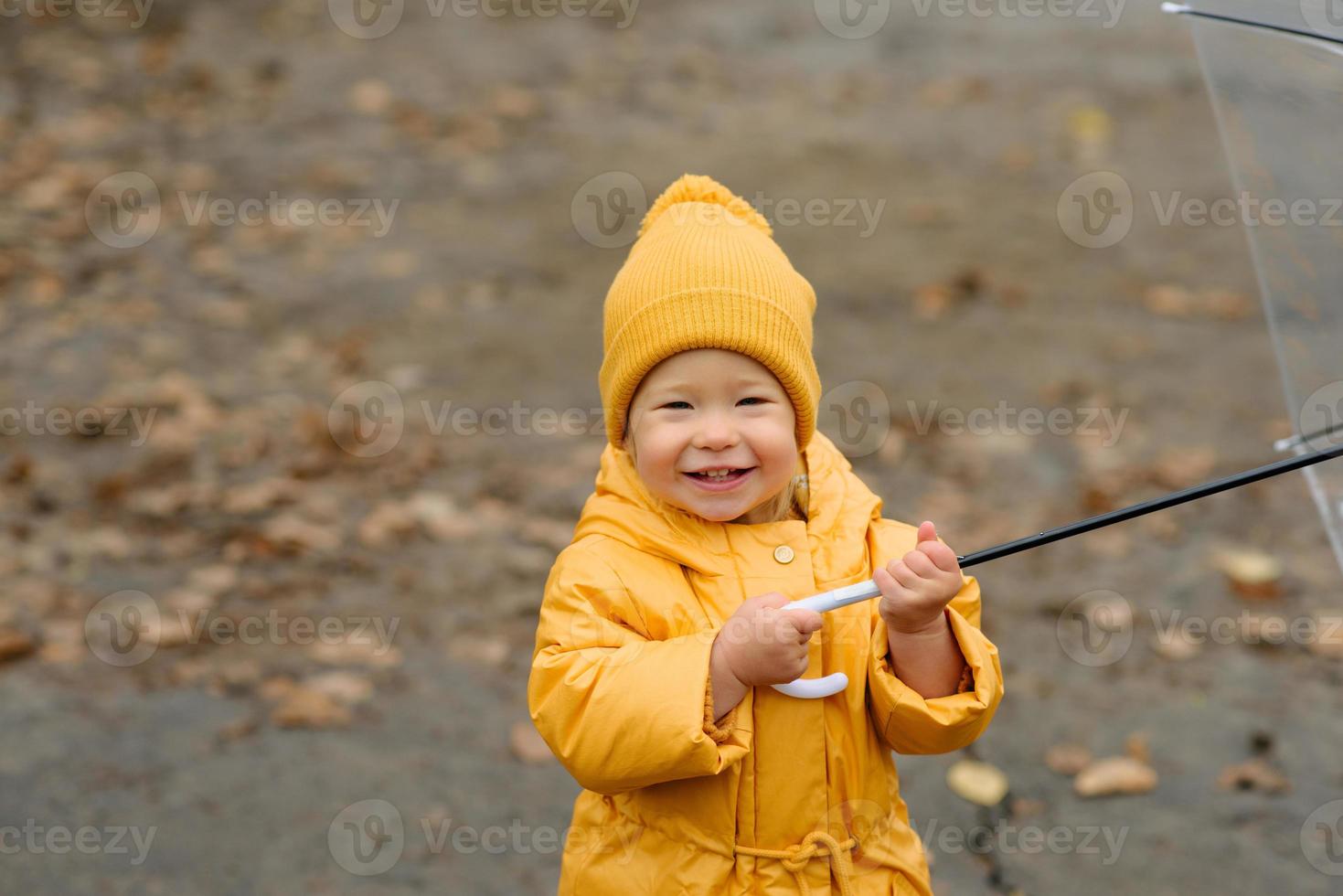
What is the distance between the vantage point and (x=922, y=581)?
190 cm

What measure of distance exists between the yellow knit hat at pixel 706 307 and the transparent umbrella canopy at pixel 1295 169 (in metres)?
0.99

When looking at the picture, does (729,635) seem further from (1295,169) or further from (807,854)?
(1295,169)

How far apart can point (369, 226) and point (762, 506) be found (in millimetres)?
5281

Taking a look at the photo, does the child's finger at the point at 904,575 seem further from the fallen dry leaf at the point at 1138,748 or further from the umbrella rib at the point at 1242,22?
the fallen dry leaf at the point at 1138,748

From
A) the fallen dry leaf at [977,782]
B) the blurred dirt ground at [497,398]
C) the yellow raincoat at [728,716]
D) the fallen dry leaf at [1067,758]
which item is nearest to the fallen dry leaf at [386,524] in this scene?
the blurred dirt ground at [497,398]

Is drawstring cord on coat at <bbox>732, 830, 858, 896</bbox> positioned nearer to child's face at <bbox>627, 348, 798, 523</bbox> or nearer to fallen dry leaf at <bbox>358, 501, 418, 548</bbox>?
child's face at <bbox>627, 348, 798, 523</bbox>

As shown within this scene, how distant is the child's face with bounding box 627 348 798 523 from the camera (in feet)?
6.63

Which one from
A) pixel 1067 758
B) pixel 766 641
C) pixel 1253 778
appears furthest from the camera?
pixel 1067 758

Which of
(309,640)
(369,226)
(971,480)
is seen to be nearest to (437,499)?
(309,640)

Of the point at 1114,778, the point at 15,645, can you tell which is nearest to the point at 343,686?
the point at 15,645

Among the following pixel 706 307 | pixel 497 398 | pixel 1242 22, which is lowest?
pixel 706 307

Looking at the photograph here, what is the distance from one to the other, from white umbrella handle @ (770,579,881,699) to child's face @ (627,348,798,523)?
0.65ft

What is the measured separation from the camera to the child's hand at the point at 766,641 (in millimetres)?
1893

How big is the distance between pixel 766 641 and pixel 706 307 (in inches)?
20.5
